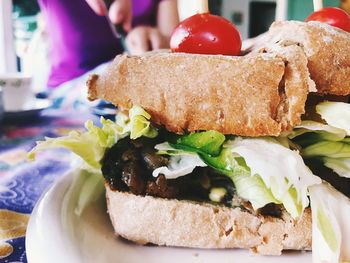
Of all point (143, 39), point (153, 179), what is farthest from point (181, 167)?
point (143, 39)

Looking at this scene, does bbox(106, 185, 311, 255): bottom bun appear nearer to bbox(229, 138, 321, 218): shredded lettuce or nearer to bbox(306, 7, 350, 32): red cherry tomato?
bbox(229, 138, 321, 218): shredded lettuce

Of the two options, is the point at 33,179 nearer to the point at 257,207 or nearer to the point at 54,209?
the point at 54,209

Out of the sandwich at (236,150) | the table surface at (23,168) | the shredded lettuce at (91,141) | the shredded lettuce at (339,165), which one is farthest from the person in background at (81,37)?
the shredded lettuce at (339,165)

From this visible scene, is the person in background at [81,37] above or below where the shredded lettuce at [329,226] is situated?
below

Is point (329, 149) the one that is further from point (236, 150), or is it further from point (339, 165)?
point (236, 150)

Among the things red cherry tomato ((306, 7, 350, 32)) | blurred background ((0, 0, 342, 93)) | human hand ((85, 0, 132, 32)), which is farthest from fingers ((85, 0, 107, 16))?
red cherry tomato ((306, 7, 350, 32))

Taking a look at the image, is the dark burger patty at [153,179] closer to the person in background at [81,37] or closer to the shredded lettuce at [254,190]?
the shredded lettuce at [254,190]

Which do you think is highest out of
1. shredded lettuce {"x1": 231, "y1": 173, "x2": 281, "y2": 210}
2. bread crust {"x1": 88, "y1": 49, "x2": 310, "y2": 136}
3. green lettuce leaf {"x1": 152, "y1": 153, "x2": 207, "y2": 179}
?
bread crust {"x1": 88, "y1": 49, "x2": 310, "y2": 136}
